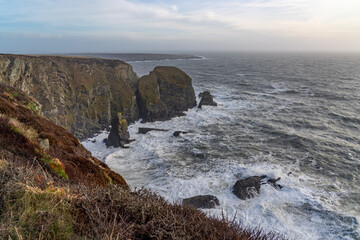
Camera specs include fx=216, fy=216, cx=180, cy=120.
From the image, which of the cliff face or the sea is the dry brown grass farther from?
the cliff face

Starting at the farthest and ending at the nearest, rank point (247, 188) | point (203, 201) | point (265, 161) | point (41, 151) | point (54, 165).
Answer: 1. point (265, 161)
2. point (247, 188)
3. point (203, 201)
4. point (41, 151)
5. point (54, 165)

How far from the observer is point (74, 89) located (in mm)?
41000

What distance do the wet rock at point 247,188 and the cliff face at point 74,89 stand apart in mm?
26048

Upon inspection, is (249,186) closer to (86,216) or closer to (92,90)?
(86,216)

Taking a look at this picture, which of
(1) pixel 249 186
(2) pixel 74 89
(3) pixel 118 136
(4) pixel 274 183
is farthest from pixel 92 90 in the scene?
(4) pixel 274 183

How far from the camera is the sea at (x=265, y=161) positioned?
17.2m

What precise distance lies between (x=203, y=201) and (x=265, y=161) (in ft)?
37.6

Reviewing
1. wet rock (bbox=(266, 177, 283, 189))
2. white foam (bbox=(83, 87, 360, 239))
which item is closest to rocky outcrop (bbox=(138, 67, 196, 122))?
white foam (bbox=(83, 87, 360, 239))

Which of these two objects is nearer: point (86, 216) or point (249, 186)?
point (86, 216)

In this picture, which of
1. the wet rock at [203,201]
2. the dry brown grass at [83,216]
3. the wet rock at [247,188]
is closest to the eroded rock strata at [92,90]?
the wet rock at [203,201]

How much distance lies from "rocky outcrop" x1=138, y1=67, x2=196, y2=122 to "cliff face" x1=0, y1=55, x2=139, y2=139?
268 cm

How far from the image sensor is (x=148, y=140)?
33.2 m

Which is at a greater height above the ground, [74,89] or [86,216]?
[86,216]

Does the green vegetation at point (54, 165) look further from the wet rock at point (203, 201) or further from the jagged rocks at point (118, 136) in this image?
the jagged rocks at point (118, 136)
